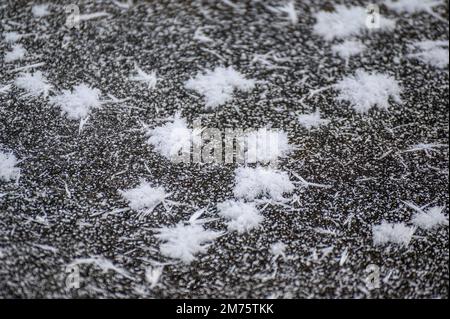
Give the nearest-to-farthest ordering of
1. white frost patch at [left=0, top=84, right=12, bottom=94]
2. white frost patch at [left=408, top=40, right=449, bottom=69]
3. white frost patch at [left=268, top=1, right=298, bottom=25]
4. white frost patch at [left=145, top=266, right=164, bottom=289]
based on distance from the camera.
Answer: white frost patch at [left=145, top=266, right=164, bottom=289] → white frost patch at [left=0, top=84, right=12, bottom=94] → white frost patch at [left=408, top=40, right=449, bottom=69] → white frost patch at [left=268, top=1, right=298, bottom=25]

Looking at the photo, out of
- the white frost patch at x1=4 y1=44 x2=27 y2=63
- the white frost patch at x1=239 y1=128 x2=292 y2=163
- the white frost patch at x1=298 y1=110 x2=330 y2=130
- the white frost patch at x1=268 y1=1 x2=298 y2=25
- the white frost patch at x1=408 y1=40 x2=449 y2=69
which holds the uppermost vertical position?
the white frost patch at x1=4 y1=44 x2=27 y2=63

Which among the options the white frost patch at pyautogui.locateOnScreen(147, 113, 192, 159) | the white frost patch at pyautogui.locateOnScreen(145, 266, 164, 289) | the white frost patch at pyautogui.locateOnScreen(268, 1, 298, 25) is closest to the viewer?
the white frost patch at pyautogui.locateOnScreen(145, 266, 164, 289)

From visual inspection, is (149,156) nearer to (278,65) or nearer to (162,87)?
(162,87)

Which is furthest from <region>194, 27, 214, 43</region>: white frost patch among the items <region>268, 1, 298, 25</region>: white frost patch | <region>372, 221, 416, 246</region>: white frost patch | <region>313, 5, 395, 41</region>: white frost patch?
<region>372, 221, 416, 246</region>: white frost patch

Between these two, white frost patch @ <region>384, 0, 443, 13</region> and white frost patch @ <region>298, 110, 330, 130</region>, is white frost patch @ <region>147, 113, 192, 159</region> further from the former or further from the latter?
white frost patch @ <region>384, 0, 443, 13</region>

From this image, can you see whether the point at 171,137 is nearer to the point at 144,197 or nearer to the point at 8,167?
the point at 144,197

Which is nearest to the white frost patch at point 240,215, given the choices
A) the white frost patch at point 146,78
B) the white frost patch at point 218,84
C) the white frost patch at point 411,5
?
the white frost patch at point 218,84

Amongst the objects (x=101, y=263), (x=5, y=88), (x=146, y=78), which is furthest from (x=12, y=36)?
(x=101, y=263)
